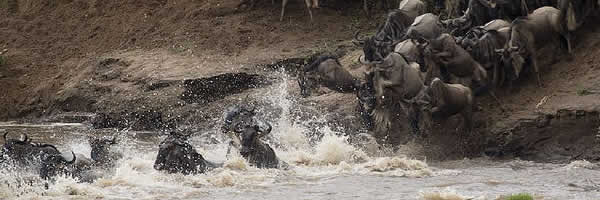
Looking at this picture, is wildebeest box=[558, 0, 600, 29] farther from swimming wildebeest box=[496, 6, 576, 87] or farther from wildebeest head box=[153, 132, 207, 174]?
wildebeest head box=[153, 132, 207, 174]

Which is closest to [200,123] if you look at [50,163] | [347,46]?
[347,46]

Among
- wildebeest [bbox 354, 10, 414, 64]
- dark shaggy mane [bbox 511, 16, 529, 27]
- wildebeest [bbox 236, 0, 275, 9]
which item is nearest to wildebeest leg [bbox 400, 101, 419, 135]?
wildebeest [bbox 354, 10, 414, 64]

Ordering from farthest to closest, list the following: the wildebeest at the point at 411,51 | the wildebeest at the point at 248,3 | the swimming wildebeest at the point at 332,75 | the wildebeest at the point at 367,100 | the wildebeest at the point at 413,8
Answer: the wildebeest at the point at 248,3, the wildebeest at the point at 413,8, the swimming wildebeest at the point at 332,75, the wildebeest at the point at 411,51, the wildebeest at the point at 367,100

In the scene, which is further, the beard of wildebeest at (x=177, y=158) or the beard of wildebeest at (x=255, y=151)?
the beard of wildebeest at (x=255, y=151)

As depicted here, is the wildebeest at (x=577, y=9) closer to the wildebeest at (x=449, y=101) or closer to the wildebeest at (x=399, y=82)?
the wildebeest at (x=449, y=101)

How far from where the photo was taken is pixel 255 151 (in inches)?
660

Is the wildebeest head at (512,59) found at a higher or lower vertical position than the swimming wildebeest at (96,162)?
higher

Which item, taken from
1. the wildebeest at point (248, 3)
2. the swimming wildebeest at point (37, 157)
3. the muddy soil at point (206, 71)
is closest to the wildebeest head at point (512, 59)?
the muddy soil at point (206, 71)

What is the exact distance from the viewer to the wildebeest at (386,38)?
68.7ft

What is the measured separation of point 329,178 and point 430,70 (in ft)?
12.3

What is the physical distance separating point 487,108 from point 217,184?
5.55 metres

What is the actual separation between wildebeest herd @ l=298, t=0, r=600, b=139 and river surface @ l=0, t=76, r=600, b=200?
75 cm

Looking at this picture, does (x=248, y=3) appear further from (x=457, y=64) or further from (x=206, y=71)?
(x=457, y=64)

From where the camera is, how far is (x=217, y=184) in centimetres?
1554
